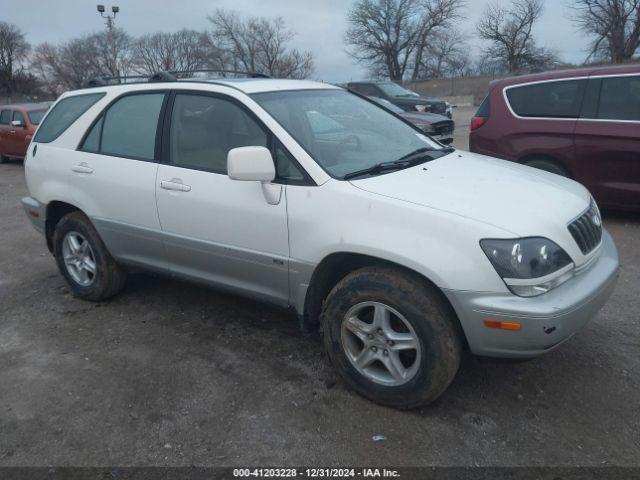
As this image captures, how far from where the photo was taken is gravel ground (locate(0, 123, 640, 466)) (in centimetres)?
269

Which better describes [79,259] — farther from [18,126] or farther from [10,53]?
[10,53]

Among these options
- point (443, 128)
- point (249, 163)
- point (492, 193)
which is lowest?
point (492, 193)

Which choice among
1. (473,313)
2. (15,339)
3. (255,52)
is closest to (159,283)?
(15,339)

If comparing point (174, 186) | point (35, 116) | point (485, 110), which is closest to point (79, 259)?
point (174, 186)

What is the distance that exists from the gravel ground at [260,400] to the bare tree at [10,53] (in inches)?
2504

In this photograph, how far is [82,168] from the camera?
4188 mm

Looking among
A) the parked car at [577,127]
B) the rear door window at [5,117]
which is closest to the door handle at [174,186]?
the parked car at [577,127]

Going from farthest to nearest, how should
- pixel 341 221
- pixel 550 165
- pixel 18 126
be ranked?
pixel 18 126 < pixel 550 165 < pixel 341 221

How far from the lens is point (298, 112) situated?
357 cm

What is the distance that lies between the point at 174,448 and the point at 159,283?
95.9 inches

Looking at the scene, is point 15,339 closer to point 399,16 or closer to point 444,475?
point 444,475

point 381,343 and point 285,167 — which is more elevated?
point 285,167

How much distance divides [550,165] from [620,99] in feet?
3.26

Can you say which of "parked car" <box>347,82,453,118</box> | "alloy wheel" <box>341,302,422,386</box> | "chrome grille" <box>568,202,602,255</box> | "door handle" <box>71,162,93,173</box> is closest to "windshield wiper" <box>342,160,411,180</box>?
"alloy wheel" <box>341,302,422,386</box>
